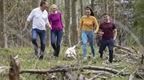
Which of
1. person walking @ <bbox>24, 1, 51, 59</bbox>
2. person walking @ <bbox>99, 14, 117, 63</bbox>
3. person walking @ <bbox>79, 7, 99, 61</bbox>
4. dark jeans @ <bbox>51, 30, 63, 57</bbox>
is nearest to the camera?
person walking @ <bbox>99, 14, 117, 63</bbox>

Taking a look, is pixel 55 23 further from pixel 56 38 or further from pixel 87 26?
pixel 87 26

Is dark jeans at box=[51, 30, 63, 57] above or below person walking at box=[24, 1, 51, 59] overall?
below

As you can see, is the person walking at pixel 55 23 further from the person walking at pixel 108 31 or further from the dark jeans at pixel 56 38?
the person walking at pixel 108 31

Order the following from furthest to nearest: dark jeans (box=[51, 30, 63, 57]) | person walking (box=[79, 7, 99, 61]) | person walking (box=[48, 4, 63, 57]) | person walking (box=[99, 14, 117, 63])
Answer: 1. dark jeans (box=[51, 30, 63, 57])
2. person walking (box=[48, 4, 63, 57])
3. person walking (box=[79, 7, 99, 61])
4. person walking (box=[99, 14, 117, 63])

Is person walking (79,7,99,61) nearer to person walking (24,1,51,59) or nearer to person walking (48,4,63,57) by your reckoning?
person walking (48,4,63,57)

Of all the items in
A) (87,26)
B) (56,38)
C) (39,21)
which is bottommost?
(56,38)

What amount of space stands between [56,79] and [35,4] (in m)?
11.7

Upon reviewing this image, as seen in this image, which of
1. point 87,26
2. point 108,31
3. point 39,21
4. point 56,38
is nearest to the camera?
point 108,31

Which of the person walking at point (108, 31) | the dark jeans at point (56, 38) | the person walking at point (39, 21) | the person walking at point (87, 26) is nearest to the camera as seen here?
the person walking at point (108, 31)

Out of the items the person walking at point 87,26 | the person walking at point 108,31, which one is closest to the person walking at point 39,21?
the person walking at point 87,26

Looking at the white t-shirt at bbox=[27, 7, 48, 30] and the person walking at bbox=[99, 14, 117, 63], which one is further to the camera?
the white t-shirt at bbox=[27, 7, 48, 30]

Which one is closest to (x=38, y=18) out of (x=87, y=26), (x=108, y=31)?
(x=87, y=26)

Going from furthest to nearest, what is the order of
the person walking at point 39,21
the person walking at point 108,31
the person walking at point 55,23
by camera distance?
the person walking at point 55,23 → the person walking at point 39,21 → the person walking at point 108,31

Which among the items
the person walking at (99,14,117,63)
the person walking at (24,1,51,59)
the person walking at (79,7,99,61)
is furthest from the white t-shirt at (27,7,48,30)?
the person walking at (99,14,117,63)
